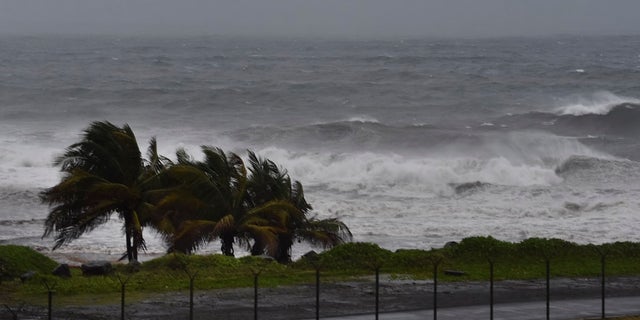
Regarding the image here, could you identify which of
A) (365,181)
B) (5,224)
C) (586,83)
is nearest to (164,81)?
(586,83)

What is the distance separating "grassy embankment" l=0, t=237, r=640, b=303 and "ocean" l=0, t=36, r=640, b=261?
22.9ft

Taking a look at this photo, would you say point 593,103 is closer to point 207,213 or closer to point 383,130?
point 383,130

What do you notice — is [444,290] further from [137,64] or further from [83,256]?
[137,64]

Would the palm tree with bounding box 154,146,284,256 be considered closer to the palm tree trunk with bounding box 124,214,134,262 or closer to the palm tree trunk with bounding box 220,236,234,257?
the palm tree trunk with bounding box 220,236,234,257

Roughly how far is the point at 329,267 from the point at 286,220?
238 cm

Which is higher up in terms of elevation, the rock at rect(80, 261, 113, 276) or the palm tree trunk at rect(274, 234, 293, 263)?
the palm tree trunk at rect(274, 234, 293, 263)

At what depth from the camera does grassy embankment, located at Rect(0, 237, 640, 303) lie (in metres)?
24.1

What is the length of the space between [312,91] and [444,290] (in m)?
73.4

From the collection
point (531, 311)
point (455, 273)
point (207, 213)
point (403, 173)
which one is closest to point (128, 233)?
point (207, 213)

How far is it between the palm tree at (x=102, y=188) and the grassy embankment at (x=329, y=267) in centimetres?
237

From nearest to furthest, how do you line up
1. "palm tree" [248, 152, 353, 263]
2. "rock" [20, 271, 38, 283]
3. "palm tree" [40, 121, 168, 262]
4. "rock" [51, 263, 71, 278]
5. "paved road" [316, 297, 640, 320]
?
"paved road" [316, 297, 640, 320] < "rock" [20, 271, 38, 283] < "rock" [51, 263, 71, 278] < "palm tree" [40, 121, 168, 262] < "palm tree" [248, 152, 353, 263]

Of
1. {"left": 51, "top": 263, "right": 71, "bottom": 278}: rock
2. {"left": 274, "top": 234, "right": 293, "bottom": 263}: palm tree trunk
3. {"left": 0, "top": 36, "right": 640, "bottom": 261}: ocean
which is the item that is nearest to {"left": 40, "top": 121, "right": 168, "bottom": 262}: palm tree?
{"left": 274, "top": 234, "right": 293, "bottom": 263}: palm tree trunk

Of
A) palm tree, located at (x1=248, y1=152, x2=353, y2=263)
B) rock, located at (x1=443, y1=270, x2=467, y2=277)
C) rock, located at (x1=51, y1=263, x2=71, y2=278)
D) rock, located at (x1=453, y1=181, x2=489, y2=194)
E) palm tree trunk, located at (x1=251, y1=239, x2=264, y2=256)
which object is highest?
rock, located at (x1=453, y1=181, x2=489, y2=194)

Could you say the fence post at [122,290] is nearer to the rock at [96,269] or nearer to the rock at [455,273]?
the rock at [96,269]
